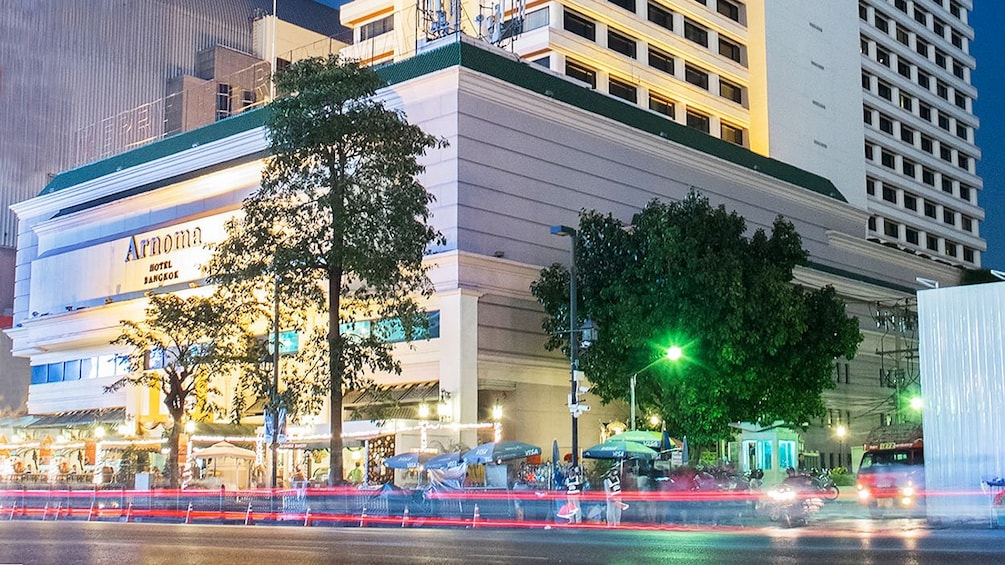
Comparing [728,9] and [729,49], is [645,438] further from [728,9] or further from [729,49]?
[728,9]

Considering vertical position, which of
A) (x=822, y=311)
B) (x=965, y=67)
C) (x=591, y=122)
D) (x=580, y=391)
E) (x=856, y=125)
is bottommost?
(x=580, y=391)

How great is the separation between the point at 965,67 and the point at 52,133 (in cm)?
7885

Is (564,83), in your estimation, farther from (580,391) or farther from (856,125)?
(856,125)

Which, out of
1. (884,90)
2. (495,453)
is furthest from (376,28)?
(495,453)

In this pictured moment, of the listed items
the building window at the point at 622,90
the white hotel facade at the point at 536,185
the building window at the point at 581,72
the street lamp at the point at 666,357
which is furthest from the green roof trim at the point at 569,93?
the street lamp at the point at 666,357

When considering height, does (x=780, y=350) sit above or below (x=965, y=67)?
below

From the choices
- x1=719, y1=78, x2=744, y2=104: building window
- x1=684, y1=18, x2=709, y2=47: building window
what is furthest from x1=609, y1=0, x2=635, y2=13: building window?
x1=719, y1=78, x2=744, y2=104: building window

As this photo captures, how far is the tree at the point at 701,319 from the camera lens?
4316cm

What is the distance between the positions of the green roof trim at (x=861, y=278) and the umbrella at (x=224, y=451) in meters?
32.1

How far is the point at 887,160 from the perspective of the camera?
9512cm

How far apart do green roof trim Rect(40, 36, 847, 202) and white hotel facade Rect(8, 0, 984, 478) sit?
0.12 metres

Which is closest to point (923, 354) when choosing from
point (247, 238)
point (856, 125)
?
point (247, 238)

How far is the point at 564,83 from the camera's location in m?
55.3

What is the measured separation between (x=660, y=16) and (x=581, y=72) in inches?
366
